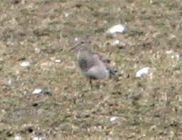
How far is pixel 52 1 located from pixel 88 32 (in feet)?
4.03

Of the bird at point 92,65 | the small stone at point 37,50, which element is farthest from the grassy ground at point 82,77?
the bird at point 92,65

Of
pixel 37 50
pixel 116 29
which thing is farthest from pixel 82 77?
pixel 116 29

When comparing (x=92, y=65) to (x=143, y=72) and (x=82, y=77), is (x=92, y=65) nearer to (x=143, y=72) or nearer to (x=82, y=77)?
(x=82, y=77)

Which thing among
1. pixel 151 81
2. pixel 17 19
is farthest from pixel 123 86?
pixel 17 19

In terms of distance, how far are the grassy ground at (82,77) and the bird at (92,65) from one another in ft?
0.39

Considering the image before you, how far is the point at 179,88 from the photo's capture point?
9898 millimetres

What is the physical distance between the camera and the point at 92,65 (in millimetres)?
10148

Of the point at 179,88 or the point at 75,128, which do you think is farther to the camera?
the point at 179,88

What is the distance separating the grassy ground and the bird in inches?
4.6

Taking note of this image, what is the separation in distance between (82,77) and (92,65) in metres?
0.32

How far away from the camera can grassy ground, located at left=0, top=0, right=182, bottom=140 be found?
9.02 meters

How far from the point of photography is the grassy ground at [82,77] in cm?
902

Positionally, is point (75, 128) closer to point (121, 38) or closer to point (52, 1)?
point (121, 38)

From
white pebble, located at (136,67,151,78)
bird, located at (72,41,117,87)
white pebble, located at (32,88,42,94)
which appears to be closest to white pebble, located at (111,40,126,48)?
white pebble, located at (136,67,151,78)
